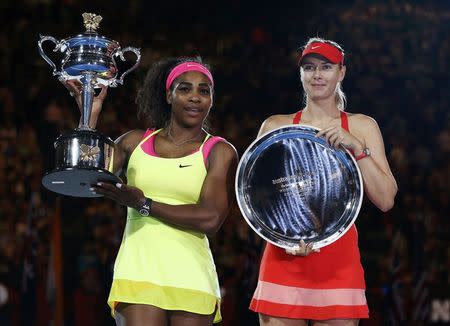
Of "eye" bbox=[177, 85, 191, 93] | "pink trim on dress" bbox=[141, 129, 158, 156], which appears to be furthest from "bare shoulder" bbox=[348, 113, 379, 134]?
"pink trim on dress" bbox=[141, 129, 158, 156]

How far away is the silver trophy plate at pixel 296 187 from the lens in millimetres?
3477

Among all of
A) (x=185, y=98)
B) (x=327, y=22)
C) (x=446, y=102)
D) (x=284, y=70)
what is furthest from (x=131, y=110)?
(x=185, y=98)

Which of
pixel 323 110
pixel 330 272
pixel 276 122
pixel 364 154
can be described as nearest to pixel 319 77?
pixel 323 110

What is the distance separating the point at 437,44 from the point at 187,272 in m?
7.66

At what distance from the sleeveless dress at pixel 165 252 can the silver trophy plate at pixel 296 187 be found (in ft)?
0.74

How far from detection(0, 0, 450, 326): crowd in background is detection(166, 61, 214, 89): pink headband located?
3199mm

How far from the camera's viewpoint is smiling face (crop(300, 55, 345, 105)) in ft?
11.7

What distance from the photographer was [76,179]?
3236 mm

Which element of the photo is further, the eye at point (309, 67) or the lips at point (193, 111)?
the eye at point (309, 67)

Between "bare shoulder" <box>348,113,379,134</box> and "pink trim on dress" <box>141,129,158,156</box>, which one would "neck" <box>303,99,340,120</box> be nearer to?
"bare shoulder" <box>348,113,379,134</box>

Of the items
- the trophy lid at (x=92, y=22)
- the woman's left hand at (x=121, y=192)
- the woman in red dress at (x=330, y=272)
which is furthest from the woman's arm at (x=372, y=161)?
the trophy lid at (x=92, y=22)

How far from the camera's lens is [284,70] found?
9961mm

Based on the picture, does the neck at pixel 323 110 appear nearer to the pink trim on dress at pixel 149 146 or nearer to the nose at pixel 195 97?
the nose at pixel 195 97

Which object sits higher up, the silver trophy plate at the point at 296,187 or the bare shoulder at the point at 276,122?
the bare shoulder at the point at 276,122
